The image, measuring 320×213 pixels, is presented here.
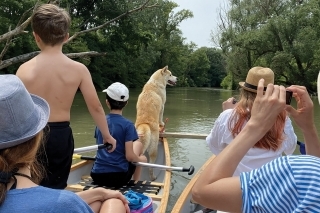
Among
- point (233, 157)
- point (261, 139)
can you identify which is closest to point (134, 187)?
point (261, 139)

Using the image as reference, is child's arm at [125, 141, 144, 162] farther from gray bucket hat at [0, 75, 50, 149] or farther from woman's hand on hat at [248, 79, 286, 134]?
woman's hand on hat at [248, 79, 286, 134]

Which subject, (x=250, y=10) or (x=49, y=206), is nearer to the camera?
(x=49, y=206)

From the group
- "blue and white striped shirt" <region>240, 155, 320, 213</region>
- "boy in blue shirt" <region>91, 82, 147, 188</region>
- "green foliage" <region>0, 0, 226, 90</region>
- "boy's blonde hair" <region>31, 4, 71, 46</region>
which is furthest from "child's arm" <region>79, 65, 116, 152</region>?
"green foliage" <region>0, 0, 226, 90</region>

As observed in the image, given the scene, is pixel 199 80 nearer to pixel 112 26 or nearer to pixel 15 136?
pixel 112 26

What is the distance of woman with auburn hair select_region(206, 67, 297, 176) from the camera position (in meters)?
2.33

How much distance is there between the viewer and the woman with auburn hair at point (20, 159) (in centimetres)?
113

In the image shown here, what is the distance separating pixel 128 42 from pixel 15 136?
31.5 metres

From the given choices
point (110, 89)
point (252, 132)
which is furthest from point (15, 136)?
Answer: point (110, 89)

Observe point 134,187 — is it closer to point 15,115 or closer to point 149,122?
point 149,122

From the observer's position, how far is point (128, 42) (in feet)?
105

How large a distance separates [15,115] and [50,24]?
164 cm

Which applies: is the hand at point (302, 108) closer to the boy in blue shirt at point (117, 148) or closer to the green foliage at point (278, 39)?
the boy in blue shirt at point (117, 148)

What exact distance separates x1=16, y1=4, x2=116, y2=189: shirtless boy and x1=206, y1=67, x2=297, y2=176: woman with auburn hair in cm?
110

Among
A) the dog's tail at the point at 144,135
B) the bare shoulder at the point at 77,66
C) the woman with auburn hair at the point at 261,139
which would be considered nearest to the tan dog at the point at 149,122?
the dog's tail at the point at 144,135
